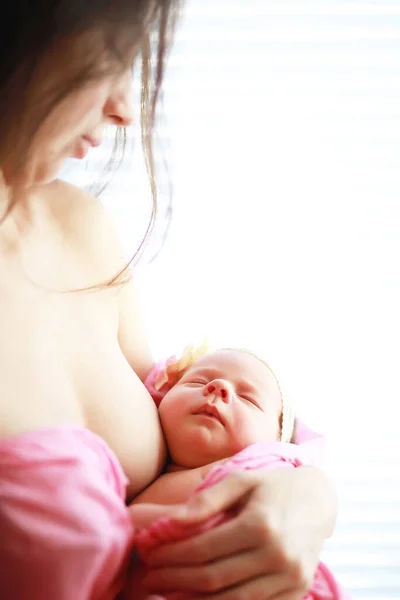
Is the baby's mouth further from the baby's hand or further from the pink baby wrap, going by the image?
the baby's hand

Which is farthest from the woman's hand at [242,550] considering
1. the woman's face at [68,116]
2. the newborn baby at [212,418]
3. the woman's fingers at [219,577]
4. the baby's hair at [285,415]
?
the woman's face at [68,116]

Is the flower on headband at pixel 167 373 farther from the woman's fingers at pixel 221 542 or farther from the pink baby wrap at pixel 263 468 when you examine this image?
the woman's fingers at pixel 221 542

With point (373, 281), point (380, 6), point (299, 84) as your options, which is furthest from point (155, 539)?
point (380, 6)

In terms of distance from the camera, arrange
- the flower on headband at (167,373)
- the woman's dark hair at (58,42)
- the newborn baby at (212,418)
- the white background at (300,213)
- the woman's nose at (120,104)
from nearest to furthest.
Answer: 1. the woman's dark hair at (58,42)
2. the woman's nose at (120,104)
3. the newborn baby at (212,418)
4. the flower on headband at (167,373)
5. the white background at (300,213)

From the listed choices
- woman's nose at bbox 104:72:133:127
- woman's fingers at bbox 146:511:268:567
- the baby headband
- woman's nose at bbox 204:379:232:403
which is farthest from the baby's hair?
woman's nose at bbox 104:72:133:127

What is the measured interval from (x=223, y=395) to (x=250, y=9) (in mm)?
783

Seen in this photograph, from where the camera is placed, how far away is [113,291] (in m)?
1.06

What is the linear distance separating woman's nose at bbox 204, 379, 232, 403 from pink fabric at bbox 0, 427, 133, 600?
281 mm

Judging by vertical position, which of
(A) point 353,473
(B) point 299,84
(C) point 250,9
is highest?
(C) point 250,9

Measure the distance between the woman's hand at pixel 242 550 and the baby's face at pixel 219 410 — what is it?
0.19 m

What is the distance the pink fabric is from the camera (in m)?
→ 0.75

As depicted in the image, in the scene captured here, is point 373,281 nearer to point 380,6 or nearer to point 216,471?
point 380,6

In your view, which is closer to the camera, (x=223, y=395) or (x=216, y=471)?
(x=216, y=471)

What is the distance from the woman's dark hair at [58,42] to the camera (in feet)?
2.32
